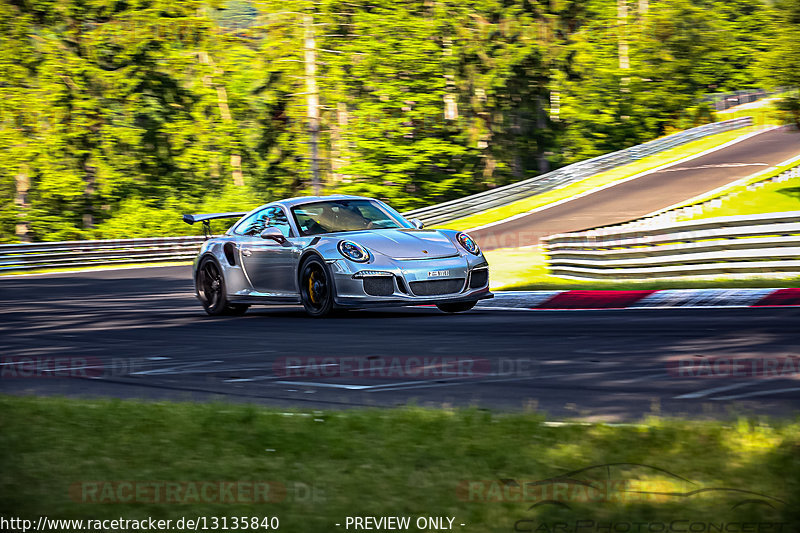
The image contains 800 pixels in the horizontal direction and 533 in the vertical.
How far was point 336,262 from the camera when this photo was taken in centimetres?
1282

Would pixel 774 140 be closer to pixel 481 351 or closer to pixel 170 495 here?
pixel 481 351

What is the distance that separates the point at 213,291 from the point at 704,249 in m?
7.08

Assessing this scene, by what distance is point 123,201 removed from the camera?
1876 inches

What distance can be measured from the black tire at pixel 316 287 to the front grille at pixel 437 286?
1.02 metres

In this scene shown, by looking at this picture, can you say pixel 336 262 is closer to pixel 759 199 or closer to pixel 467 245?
pixel 467 245

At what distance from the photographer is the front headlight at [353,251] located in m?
12.8

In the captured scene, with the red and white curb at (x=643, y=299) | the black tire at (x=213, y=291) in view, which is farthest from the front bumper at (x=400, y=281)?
the black tire at (x=213, y=291)

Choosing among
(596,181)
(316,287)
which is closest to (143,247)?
(596,181)

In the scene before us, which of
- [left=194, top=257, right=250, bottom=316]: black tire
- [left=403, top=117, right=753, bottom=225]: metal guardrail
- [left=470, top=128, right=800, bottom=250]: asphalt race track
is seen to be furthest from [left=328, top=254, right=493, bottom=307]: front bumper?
[left=403, top=117, right=753, bottom=225]: metal guardrail

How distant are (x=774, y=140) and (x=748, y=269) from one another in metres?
29.8

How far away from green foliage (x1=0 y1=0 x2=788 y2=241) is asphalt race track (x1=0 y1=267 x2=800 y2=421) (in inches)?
1246

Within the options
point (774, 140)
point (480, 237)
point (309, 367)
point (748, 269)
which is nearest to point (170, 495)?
point (309, 367)

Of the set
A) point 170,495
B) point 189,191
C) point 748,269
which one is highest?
point 170,495

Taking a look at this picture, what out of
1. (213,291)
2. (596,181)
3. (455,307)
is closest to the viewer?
(455,307)
